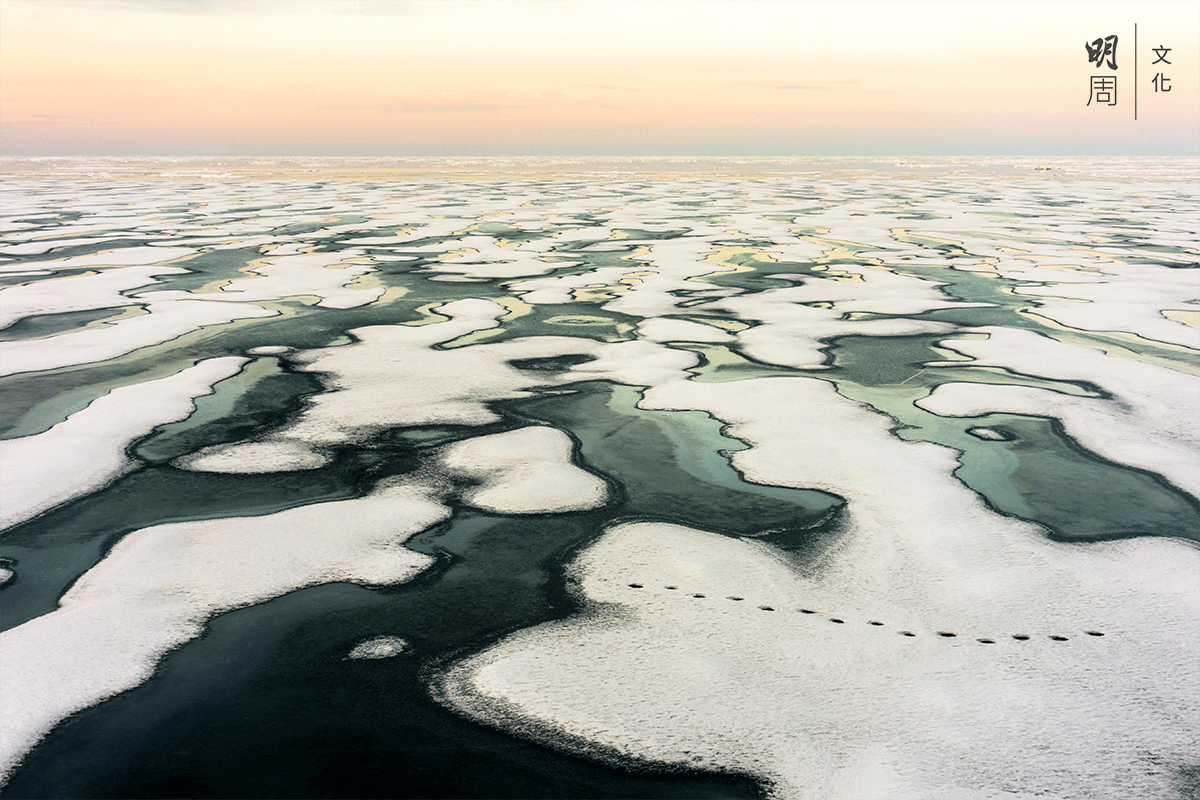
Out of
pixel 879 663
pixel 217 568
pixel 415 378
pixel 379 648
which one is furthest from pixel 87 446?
pixel 879 663

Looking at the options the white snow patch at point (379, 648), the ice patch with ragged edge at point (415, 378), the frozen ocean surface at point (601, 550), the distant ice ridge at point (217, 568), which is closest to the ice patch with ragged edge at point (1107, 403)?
the frozen ocean surface at point (601, 550)

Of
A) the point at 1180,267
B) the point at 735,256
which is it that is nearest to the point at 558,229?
the point at 735,256

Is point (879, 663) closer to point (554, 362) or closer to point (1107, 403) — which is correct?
point (1107, 403)

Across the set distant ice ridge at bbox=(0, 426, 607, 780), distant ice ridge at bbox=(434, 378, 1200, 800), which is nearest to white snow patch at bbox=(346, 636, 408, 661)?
distant ice ridge at bbox=(0, 426, 607, 780)

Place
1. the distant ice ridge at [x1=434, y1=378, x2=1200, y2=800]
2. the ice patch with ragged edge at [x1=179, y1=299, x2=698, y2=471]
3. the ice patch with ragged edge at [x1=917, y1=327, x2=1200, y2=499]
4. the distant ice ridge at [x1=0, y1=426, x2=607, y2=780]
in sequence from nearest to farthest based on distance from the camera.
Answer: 1. the distant ice ridge at [x1=434, y1=378, x2=1200, y2=800]
2. the distant ice ridge at [x1=0, y1=426, x2=607, y2=780]
3. the ice patch with ragged edge at [x1=917, y1=327, x2=1200, y2=499]
4. the ice patch with ragged edge at [x1=179, y1=299, x2=698, y2=471]

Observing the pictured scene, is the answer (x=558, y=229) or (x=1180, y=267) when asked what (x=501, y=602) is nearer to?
(x=1180, y=267)

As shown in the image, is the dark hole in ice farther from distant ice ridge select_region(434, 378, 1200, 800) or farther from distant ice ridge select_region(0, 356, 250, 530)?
distant ice ridge select_region(434, 378, 1200, 800)

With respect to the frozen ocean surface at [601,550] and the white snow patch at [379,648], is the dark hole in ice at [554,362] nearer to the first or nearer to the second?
the frozen ocean surface at [601,550]

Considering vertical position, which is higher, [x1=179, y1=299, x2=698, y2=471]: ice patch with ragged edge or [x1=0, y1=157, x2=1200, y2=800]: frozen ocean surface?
[x1=179, y1=299, x2=698, y2=471]: ice patch with ragged edge
